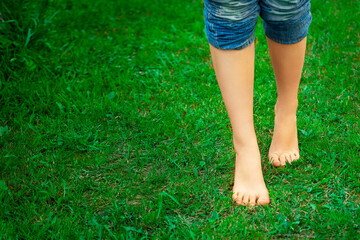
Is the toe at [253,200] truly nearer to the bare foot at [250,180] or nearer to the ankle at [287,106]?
the bare foot at [250,180]

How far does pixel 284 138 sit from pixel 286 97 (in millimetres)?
204

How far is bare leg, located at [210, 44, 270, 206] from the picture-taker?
177cm

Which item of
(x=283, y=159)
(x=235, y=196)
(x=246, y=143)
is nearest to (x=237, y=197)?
(x=235, y=196)

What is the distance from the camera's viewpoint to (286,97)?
207 centimetres

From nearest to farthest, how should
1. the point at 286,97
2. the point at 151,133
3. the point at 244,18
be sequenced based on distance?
the point at 244,18 < the point at 286,97 < the point at 151,133

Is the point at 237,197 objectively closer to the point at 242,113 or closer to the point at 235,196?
the point at 235,196

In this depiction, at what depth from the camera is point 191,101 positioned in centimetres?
274

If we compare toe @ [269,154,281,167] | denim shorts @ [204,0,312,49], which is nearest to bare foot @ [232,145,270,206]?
toe @ [269,154,281,167]

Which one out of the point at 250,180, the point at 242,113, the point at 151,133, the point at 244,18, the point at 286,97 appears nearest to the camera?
the point at 244,18

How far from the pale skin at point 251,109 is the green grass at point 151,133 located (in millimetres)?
76

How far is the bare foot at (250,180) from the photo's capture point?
6.29 feet

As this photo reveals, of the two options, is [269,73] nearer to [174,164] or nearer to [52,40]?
[174,164]

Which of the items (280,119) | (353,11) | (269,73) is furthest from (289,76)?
(353,11)

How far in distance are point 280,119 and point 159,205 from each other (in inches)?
28.0
